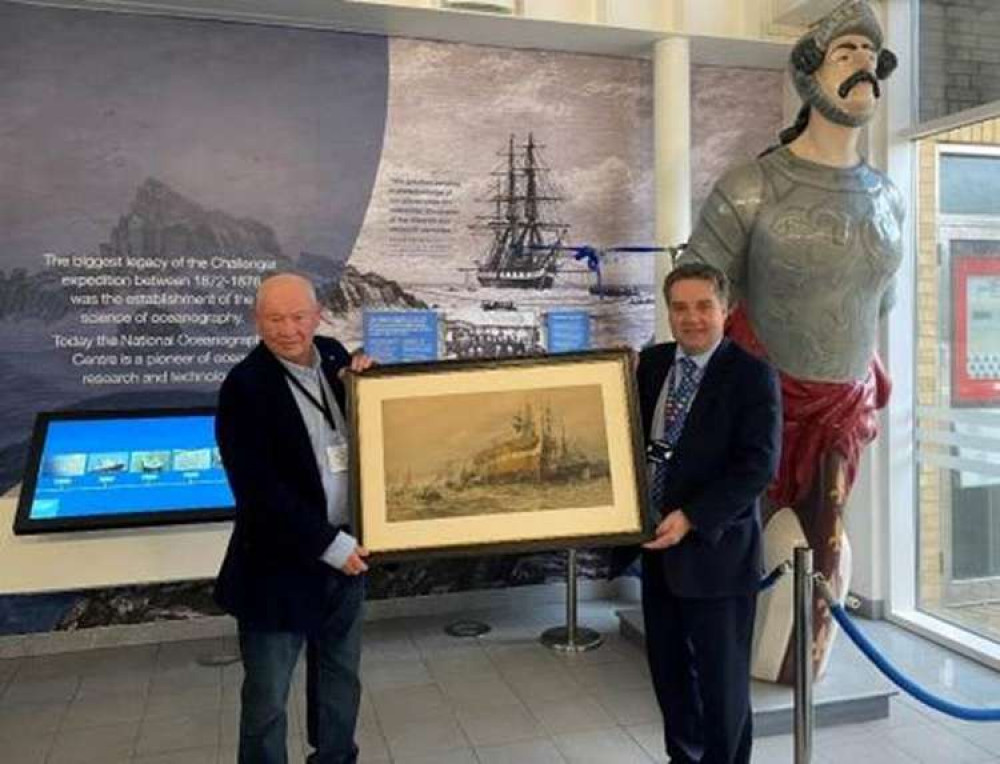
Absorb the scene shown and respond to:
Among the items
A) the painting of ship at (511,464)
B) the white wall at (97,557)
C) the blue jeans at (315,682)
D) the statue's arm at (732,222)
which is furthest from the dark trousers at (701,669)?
the white wall at (97,557)

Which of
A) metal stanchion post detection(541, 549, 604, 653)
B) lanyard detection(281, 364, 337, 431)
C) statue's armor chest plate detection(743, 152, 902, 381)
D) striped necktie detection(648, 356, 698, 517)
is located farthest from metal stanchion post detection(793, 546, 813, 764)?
metal stanchion post detection(541, 549, 604, 653)

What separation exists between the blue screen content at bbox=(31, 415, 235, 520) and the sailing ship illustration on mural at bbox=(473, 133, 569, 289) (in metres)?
1.64

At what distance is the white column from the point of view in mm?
4477

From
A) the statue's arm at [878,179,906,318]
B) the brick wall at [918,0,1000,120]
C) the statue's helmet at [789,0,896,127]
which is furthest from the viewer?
the brick wall at [918,0,1000,120]

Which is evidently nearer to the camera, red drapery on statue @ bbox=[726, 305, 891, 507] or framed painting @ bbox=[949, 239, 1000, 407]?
red drapery on statue @ bbox=[726, 305, 891, 507]

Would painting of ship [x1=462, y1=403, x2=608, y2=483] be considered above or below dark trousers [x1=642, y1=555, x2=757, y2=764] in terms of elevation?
above

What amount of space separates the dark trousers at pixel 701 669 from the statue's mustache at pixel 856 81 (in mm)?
1688

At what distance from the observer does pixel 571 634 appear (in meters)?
4.13

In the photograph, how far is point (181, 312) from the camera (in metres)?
4.20

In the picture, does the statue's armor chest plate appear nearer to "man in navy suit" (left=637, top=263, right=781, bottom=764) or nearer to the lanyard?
"man in navy suit" (left=637, top=263, right=781, bottom=764)

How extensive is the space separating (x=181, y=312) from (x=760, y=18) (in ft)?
10.6

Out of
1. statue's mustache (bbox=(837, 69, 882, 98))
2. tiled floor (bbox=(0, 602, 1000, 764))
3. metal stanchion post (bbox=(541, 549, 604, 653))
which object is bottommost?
tiled floor (bbox=(0, 602, 1000, 764))

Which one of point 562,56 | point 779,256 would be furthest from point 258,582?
point 562,56

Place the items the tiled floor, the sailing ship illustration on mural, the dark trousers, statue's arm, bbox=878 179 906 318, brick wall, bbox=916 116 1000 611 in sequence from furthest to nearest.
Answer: the sailing ship illustration on mural, brick wall, bbox=916 116 1000 611, statue's arm, bbox=878 179 906 318, the tiled floor, the dark trousers
